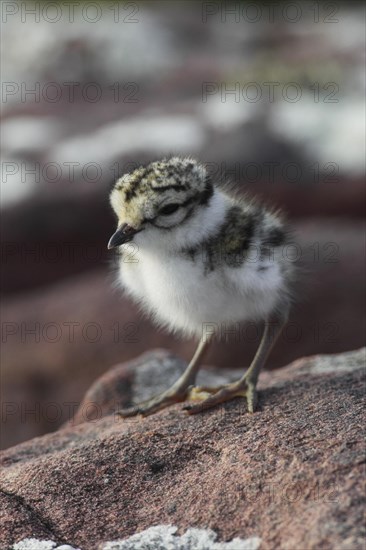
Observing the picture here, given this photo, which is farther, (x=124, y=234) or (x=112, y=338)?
(x=112, y=338)

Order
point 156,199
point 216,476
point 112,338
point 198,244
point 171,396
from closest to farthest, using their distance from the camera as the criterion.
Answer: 1. point 216,476
2. point 156,199
3. point 198,244
4. point 171,396
5. point 112,338

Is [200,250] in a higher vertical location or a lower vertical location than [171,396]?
higher

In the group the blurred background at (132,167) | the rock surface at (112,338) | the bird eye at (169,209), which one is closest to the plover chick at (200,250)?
the bird eye at (169,209)

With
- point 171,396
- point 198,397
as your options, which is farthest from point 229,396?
point 171,396

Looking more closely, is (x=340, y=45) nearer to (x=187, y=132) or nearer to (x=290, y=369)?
(x=187, y=132)

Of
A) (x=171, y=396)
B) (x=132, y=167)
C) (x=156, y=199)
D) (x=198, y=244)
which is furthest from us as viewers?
(x=171, y=396)

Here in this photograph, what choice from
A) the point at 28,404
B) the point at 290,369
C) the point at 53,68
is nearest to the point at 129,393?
the point at 290,369

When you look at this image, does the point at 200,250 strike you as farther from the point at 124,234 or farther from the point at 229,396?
the point at 229,396
